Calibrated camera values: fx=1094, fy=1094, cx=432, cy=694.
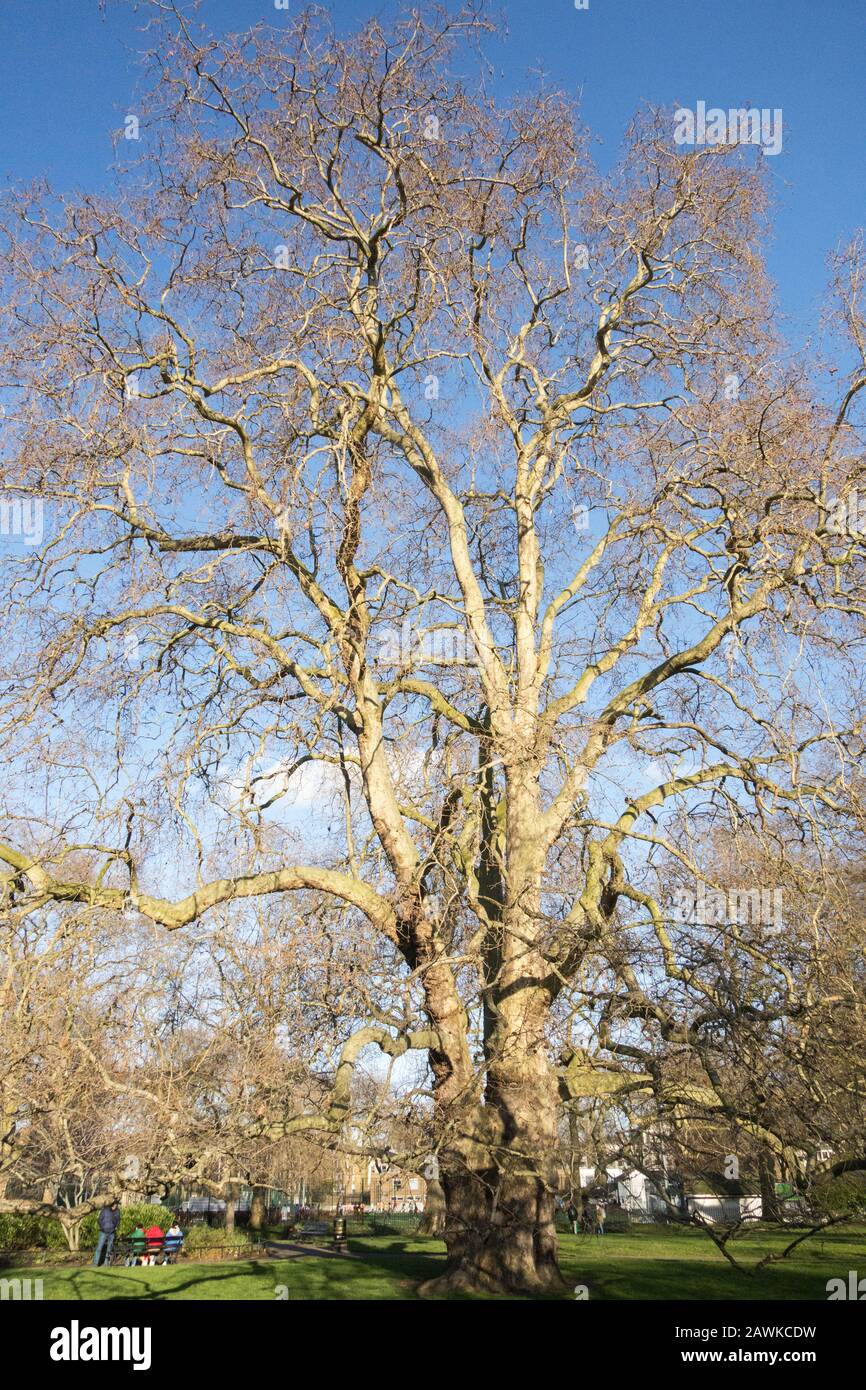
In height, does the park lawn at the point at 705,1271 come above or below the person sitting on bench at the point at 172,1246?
above

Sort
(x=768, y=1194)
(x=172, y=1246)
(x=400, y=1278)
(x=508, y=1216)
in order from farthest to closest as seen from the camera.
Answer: (x=172, y=1246), (x=400, y=1278), (x=508, y=1216), (x=768, y=1194)

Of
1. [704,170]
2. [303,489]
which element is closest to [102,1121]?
[303,489]

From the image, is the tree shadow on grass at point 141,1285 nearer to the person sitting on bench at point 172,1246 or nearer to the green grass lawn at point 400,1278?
the green grass lawn at point 400,1278

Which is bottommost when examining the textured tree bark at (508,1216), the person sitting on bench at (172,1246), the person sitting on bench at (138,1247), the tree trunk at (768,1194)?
the person sitting on bench at (172,1246)

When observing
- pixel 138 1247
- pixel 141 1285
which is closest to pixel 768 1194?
pixel 141 1285

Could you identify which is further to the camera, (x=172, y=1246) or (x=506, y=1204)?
(x=172, y=1246)

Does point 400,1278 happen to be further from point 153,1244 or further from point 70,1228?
point 153,1244

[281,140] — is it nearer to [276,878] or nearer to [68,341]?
[68,341]

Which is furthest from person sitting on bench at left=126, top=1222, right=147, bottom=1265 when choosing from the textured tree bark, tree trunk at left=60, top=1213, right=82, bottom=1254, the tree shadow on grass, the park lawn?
the textured tree bark

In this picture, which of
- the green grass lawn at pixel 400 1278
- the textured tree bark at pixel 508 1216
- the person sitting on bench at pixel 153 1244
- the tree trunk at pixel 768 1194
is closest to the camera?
the tree trunk at pixel 768 1194

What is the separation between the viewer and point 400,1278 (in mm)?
11055

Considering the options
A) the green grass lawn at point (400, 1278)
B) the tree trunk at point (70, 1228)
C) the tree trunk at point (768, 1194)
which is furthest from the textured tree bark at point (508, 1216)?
the tree trunk at point (70, 1228)

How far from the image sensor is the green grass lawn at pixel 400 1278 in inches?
374

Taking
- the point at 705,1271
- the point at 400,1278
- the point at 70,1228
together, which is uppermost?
the point at 400,1278
